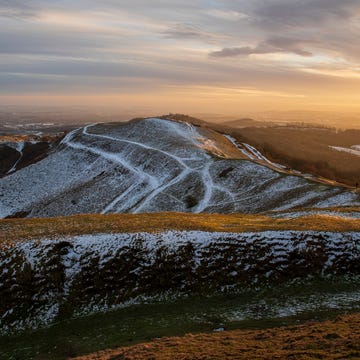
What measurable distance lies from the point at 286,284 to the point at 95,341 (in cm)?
1230

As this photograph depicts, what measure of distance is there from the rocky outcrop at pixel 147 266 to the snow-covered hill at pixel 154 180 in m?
20.9

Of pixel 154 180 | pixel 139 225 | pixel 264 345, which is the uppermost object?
pixel 139 225

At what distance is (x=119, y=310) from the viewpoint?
21812 mm

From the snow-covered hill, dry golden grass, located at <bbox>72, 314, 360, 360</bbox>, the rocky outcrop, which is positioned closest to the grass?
dry golden grass, located at <bbox>72, 314, 360, 360</bbox>

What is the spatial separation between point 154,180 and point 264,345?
5661cm

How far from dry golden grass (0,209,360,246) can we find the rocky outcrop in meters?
1.23

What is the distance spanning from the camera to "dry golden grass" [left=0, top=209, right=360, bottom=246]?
88.4 feet

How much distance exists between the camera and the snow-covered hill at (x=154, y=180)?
175 ft

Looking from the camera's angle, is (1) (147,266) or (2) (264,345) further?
(1) (147,266)

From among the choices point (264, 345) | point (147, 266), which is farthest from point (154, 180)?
point (264, 345)

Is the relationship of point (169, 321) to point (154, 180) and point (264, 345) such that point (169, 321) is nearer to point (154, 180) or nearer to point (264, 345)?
point (264, 345)

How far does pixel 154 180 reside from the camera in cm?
7031

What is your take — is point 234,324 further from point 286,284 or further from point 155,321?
point 286,284

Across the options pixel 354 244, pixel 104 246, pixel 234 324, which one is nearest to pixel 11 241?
pixel 104 246
